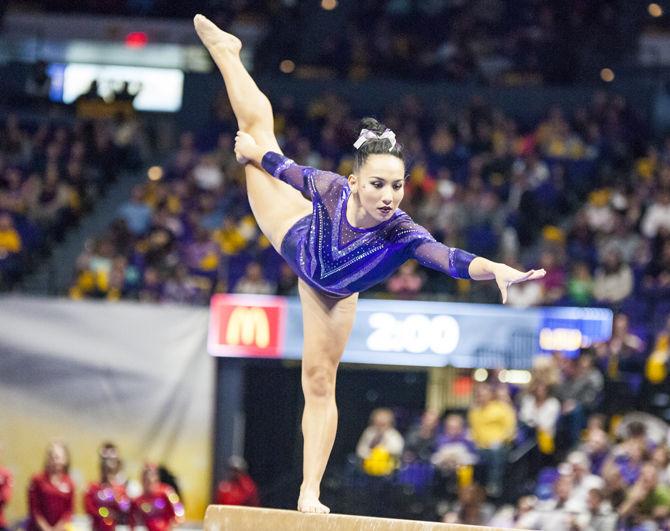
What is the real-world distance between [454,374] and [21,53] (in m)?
8.86

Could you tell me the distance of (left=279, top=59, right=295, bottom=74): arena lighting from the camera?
17547mm

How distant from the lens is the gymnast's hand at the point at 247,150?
209 inches

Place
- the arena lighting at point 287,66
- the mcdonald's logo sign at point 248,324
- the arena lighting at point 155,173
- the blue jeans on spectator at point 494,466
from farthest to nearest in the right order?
the arena lighting at point 287,66 < the arena lighting at point 155,173 < the mcdonald's logo sign at point 248,324 < the blue jeans on spectator at point 494,466

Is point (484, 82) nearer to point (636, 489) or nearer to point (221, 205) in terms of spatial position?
point (221, 205)

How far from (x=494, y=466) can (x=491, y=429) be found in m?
0.35

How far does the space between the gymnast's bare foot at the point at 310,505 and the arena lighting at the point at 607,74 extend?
512 inches

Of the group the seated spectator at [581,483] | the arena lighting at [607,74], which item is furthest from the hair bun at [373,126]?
the arena lighting at [607,74]

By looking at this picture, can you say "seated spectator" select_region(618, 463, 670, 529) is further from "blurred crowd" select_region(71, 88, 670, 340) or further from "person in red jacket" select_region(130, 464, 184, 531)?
"person in red jacket" select_region(130, 464, 184, 531)

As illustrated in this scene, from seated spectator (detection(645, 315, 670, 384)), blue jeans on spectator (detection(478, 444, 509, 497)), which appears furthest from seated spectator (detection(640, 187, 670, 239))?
blue jeans on spectator (detection(478, 444, 509, 497))

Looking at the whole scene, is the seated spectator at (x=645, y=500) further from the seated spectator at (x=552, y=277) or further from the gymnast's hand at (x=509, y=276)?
the gymnast's hand at (x=509, y=276)

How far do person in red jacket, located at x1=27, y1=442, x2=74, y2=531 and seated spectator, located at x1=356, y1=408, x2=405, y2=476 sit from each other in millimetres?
2690

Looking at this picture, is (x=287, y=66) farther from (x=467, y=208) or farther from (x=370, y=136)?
(x=370, y=136)

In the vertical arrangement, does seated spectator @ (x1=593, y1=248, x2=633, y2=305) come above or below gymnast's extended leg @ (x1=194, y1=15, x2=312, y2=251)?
below

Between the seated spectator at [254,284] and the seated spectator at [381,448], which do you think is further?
the seated spectator at [254,284]
